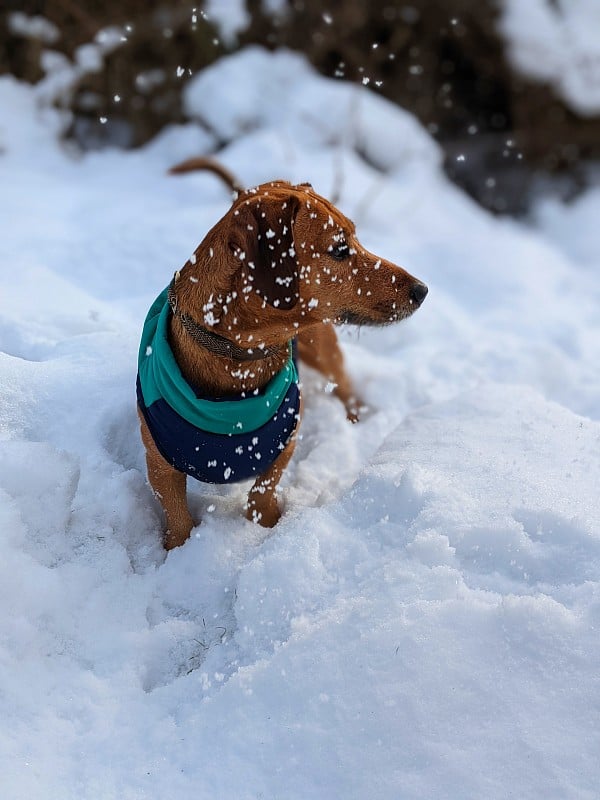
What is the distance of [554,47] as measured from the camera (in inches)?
275

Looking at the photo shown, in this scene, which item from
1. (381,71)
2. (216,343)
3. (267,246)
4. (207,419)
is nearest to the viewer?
(267,246)

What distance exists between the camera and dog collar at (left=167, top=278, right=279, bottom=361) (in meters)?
2.08

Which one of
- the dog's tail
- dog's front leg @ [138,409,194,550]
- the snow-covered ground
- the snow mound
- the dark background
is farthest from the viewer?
the dark background

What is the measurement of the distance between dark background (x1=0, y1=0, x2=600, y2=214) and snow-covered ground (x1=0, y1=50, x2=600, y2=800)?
3.37 metres

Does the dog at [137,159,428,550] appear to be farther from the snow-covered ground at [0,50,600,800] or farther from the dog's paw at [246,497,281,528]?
the snow-covered ground at [0,50,600,800]

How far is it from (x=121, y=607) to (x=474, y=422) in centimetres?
142

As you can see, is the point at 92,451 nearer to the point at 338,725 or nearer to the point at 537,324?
the point at 338,725

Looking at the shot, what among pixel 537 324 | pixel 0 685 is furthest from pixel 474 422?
pixel 537 324

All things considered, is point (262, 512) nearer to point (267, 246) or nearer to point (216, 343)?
point (216, 343)

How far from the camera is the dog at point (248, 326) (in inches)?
78.3

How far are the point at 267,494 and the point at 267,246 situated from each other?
91cm

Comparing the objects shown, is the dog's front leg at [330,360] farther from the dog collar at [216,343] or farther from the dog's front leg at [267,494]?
the dog collar at [216,343]

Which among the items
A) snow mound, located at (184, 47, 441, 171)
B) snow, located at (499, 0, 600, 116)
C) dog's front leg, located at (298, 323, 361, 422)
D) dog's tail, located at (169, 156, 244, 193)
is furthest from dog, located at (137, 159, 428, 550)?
snow, located at (499, 0, 600, 116)

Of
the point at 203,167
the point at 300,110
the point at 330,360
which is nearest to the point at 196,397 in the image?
the point at 330,360
